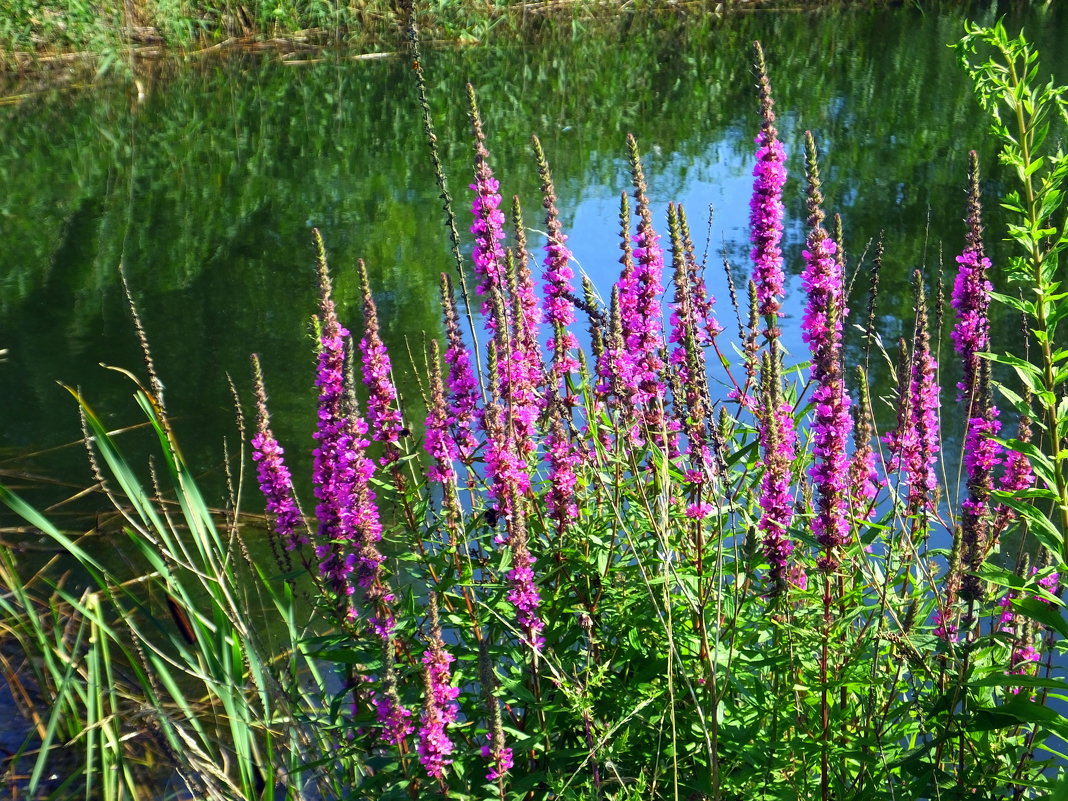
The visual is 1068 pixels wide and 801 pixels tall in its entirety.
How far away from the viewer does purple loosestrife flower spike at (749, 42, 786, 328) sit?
10.7ft

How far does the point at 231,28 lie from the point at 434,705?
2013 cm

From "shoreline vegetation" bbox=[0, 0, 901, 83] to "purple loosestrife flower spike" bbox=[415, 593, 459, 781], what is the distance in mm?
17962

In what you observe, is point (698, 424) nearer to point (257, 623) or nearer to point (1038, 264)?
point (1038, 264)

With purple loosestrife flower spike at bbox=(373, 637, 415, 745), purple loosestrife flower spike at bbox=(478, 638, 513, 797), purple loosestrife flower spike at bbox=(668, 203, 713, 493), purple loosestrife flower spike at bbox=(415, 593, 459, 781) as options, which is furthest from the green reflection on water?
purple loosestrife flower spike at bbox=(478, 638, 513, 797)

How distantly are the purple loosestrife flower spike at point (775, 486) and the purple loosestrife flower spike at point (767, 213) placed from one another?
1.90 feet

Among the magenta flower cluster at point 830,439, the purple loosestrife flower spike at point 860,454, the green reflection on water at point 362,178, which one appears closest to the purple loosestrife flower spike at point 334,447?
the magenta flower cluster at point 830,439

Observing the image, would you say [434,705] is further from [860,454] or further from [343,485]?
[860,454]

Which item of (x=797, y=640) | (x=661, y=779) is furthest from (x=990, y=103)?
(x=661, y=779)

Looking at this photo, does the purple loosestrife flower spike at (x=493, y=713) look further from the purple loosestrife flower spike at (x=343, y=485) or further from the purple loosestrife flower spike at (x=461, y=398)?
the purple loosestrife flower spike at (x=461, y=398)

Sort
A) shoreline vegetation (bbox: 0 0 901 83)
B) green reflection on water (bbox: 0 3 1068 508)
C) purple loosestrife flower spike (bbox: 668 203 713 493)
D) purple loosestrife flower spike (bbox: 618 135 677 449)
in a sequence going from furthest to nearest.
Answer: shoreline vegetation (bbox: 0 0 901 83)
green reflection on water (bbox: 0 3 1068 508)
purple loosestrife flower spike (bbox: 618 135 677 449)
purple loosestrife flower spike (bbox: 668 203 713 493)

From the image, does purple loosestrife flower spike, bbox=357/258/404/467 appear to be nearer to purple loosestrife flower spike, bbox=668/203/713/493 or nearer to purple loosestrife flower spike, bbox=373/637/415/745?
purple loosestrife flower spike, bbox=373/637/415/745

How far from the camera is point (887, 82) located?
16562 mm

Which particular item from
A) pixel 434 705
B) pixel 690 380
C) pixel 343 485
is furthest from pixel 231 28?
pixel 434 705

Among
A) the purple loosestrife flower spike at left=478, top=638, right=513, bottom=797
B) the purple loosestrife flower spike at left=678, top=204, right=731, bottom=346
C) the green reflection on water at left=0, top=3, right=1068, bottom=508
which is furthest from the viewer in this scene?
the green reflection on water at left=0, top=3, right=1068, bottom=508
